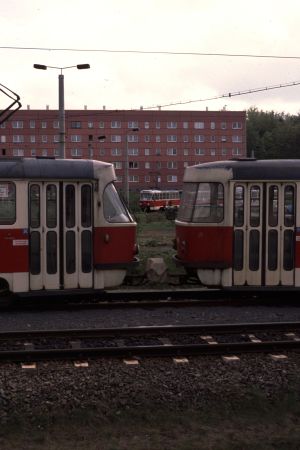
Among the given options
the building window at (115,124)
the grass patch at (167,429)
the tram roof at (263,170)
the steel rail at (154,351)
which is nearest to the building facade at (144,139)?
the building window at (115,124)

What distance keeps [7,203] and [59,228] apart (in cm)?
101

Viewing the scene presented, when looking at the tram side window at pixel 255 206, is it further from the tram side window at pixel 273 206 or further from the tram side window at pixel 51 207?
the tram side window at pixel 51 207

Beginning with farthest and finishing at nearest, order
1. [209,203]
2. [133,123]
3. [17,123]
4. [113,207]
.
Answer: [133,123]
[17,123]
[209,203]
[113,207]

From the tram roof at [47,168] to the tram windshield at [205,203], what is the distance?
2101mm

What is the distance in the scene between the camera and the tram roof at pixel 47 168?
10742 mm

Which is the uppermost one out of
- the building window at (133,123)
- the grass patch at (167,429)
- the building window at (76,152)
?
the building window at (133,123)

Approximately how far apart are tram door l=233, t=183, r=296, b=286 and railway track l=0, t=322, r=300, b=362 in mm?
2148

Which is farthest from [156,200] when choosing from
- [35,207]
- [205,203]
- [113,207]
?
[35,207]

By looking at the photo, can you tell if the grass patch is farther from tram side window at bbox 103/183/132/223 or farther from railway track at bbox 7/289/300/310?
tram side window at bbox 103/183/132/223

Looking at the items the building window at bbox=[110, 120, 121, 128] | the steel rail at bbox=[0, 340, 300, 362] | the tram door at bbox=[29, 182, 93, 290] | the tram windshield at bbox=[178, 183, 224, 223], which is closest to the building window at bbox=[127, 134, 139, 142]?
Answer: the building window at bbox=[110, 120, 121, 128]

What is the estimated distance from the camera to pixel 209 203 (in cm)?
1177

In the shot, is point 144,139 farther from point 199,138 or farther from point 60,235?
point 60,235

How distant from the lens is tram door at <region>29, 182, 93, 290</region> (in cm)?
1083

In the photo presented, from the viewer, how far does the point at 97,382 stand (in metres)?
6.97
